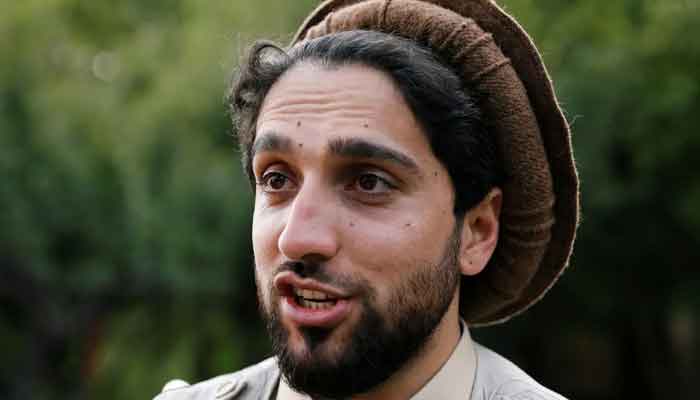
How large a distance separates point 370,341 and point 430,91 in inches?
29.2

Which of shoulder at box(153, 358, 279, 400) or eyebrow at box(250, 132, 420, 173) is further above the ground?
eyebrow at box(250, 132, 420, 173)

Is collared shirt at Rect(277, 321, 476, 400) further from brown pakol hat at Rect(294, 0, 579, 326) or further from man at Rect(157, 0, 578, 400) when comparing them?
brown pakol hat at Rect(294, 0, 579, 326)

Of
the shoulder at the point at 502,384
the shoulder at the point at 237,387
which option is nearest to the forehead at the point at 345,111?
the shoulder at the point at 502,384

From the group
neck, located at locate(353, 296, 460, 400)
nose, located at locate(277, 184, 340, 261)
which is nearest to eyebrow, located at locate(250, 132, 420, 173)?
nose, located at locate(277, 184, 340, 261)

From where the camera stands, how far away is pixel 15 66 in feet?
49.1

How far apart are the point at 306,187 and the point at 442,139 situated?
1.46ft

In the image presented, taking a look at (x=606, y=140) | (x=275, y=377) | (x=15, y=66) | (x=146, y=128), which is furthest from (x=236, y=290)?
(x=275, y=377)

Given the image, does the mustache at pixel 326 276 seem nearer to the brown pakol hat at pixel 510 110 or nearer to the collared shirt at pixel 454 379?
the collared shirt at pixel 454 379

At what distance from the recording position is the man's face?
2635 millimetres

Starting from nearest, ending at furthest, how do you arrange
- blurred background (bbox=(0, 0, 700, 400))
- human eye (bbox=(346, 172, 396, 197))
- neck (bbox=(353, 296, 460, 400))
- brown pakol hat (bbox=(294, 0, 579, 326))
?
human eye (bbox=(346, 172, 396, 197))
neck (bbox=(353, 296, 460, 400))
brown pakol hat (bbox=(294, 0, 579, 326))
blurred background (bbox=(0, 0, 700, 400))

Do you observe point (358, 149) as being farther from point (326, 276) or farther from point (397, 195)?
point (326, 276)

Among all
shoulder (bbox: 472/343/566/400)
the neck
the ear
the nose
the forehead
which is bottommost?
shoulder (bbox: 472/343/566/400)

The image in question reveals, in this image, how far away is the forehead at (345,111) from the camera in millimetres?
2725

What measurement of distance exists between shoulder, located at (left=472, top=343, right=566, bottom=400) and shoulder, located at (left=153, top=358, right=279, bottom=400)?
2.14 feet
